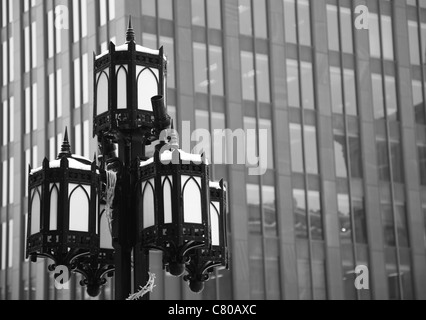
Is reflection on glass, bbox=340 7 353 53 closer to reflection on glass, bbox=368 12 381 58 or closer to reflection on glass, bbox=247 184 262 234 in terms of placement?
reflection on glass, bbox=368 12 381 58

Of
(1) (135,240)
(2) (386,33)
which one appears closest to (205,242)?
(1) (135,240)

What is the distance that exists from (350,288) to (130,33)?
39.9 meters

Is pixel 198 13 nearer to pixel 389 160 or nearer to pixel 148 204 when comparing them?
pixel 389 160

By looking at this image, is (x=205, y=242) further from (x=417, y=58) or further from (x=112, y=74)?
(x=417, y=58)

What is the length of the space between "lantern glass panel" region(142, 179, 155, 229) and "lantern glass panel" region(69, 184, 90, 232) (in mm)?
547

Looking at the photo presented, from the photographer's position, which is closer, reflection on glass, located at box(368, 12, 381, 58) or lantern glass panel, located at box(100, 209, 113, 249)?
lantern glass panel, located at box(100, 209, 113, 249)

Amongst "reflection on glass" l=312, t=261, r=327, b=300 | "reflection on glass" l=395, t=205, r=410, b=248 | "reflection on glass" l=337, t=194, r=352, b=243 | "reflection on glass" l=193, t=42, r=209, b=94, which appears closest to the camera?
"reflection on glass" l=193, t=42, r=209, b=94

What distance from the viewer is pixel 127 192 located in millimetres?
10109

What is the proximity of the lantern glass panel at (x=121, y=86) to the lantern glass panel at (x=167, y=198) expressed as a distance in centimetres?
106

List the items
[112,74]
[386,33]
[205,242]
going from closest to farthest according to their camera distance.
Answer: [205,242], [112,74], [386,33]

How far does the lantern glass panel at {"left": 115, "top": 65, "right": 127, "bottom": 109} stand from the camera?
1052 cm

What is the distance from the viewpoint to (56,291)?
50.0 meters

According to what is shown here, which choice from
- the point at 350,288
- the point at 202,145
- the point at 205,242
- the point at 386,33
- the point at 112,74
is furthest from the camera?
the point at 386,33

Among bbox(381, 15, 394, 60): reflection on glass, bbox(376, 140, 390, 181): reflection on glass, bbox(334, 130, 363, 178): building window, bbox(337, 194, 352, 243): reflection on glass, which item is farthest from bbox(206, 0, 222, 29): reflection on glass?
bbox(376, 140, 390, 181): reflection on glass
